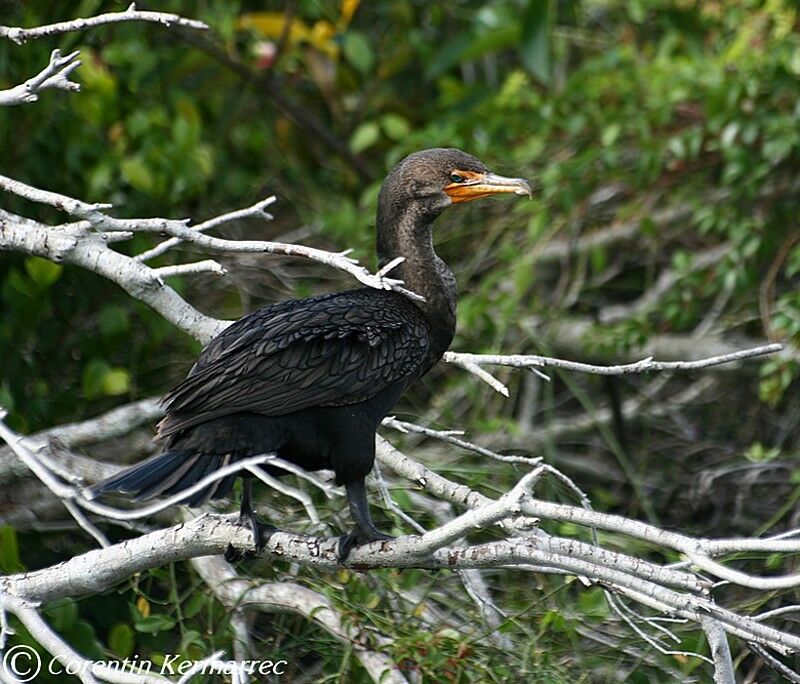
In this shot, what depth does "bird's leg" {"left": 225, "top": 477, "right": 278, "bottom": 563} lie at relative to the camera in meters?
3.02

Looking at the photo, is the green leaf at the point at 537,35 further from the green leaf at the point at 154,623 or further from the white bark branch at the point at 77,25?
the green leaf at the point at 154,623

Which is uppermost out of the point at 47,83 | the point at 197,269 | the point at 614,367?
the point at 47,83

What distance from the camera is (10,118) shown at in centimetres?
441

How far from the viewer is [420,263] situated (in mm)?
3529

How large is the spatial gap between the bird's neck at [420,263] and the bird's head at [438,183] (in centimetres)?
3

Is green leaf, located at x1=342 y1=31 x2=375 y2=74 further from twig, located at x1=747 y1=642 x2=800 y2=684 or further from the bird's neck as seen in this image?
twig, located at x1=747 y1=642 x2=800 y2=684

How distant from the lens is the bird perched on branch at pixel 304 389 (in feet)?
9.77

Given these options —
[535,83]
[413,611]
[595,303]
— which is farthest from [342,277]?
[413,611]

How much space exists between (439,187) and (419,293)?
0.30 meters

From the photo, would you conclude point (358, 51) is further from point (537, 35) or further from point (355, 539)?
point (355, 539)

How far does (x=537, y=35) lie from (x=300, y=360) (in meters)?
2.36

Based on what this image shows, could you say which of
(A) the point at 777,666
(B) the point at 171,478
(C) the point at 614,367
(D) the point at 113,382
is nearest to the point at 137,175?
(D) the point at 113,382

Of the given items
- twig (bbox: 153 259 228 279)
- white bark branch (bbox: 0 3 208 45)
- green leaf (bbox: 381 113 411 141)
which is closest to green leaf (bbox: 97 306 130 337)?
twig (bbox: 153 259 228 279)

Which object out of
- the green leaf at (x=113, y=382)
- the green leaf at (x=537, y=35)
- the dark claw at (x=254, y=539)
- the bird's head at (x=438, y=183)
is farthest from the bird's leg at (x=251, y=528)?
the green leaf at (x=537, y=35)
